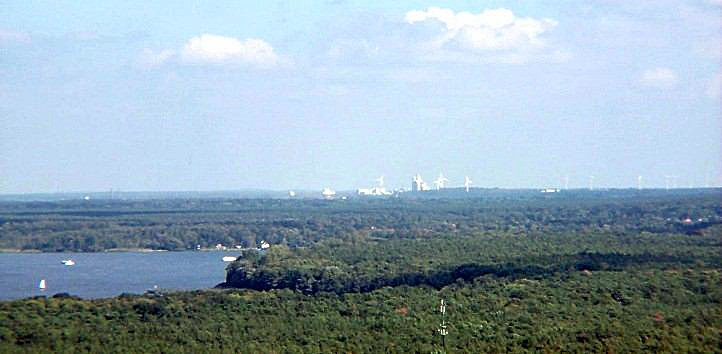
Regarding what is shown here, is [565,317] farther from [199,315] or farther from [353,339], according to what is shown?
[199,315]

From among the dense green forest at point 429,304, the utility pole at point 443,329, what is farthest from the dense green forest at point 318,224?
the utility pole at point 443,329

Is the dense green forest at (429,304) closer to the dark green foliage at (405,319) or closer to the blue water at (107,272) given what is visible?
the dark green foliage at (405,319)

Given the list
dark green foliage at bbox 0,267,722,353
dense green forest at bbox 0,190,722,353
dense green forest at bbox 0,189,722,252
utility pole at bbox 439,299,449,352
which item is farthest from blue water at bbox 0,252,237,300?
utility pole at bbox 439,299,449,352

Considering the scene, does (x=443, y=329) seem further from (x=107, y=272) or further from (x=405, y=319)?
(x=107, y=272)

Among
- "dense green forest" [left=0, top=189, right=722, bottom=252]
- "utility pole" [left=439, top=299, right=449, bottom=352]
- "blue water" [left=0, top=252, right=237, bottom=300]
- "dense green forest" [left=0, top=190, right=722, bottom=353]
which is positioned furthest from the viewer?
"dense green forest" [left=0, top=189, right=722, bottom=252]

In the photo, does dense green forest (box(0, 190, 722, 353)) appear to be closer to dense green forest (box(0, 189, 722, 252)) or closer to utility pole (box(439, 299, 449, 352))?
utility pole (box(439, 299, 449, 352))

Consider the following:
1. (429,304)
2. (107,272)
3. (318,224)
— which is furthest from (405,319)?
(318,224)

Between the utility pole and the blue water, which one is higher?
the utility pole

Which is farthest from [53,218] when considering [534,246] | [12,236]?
[534,246]
